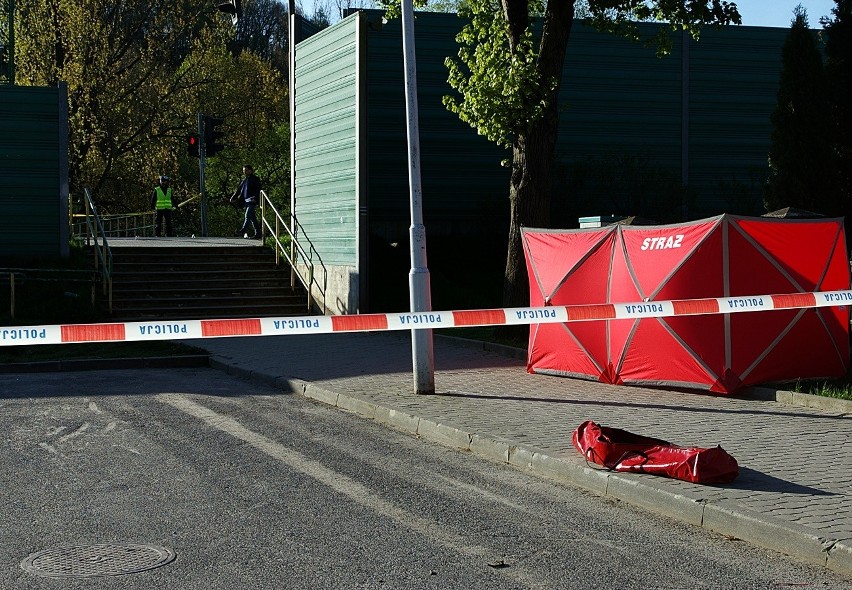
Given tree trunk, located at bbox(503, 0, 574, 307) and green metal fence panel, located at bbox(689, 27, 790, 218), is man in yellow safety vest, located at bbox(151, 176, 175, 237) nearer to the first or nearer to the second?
green metal fence panel, located at bbox(689, 27, 790, 218)

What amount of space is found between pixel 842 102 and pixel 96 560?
766 inches

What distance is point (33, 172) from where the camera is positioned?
23453 mm

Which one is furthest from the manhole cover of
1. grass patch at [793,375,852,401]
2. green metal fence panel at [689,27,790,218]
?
green metal fence panel at [689,27,790,218]

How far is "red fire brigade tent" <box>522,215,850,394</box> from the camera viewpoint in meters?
12.0

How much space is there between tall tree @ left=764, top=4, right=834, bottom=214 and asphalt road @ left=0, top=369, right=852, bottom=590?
13.3 metres

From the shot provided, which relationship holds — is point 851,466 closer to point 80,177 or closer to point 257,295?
point 257,295

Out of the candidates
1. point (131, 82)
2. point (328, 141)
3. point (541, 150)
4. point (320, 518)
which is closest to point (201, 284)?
point (328, 141)

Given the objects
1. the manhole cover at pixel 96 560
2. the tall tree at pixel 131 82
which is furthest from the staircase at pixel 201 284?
the tall tree at pixel 131 82

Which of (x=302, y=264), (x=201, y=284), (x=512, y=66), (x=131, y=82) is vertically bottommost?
(x=201, y=284)

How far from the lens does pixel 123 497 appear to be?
25.3ft

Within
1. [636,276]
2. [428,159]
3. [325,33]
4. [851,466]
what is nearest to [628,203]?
[428,159]

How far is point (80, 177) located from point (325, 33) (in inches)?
862

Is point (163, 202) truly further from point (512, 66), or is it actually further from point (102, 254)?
point (512, 66)

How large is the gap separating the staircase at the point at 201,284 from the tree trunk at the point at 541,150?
700cm
